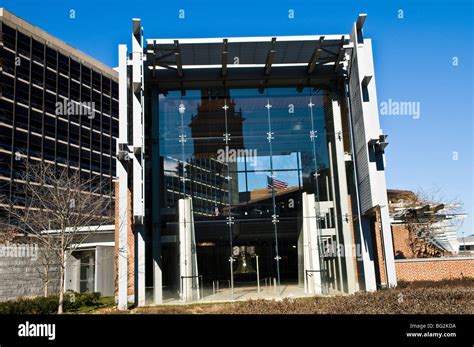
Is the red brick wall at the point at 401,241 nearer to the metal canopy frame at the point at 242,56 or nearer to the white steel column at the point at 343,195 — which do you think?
the white steel column at the point at 343,195

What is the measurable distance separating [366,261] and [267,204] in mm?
4379

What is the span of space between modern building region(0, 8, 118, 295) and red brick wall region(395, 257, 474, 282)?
166 feet

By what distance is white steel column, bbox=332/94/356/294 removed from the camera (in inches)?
721

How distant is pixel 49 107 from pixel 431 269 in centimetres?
6940

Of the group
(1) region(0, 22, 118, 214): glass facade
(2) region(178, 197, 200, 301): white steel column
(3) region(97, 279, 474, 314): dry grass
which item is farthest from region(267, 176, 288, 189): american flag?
(1) region(0, 22, 118, 214): glass facade

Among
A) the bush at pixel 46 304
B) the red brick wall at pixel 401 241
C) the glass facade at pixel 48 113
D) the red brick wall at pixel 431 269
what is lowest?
the bush at pixel 46 304

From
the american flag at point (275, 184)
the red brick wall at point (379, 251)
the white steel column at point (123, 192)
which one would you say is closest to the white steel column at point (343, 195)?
the red brick wall at point (379, 251)

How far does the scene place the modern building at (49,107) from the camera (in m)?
66.4

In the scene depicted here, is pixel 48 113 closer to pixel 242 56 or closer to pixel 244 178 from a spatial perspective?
pixel 242 56

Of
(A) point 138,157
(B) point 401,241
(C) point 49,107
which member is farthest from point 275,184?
(C) point 49,107

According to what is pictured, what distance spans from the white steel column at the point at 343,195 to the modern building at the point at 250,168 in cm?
4
